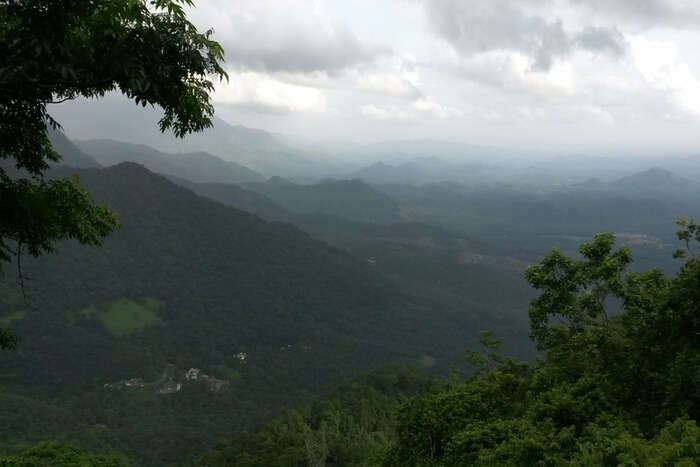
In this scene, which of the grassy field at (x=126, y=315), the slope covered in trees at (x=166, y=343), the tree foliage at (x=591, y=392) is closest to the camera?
the tree foliage at (x=591, y=392)

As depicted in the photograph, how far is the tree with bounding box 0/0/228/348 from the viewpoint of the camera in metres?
5.48

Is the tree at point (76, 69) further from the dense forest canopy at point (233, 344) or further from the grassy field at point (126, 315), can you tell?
the grassy field at point (126, 315)

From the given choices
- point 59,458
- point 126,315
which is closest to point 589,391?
point 59,458

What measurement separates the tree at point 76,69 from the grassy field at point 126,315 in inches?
6097

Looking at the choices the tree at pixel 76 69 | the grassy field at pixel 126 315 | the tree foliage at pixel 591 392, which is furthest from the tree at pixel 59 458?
the grassy field at pixel 126 315

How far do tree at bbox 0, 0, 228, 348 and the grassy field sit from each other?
155 meters

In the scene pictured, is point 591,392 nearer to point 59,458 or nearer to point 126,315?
point 59,458

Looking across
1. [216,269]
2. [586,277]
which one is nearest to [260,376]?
[216,269]

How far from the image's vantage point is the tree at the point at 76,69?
216 inches

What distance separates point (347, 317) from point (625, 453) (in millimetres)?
182083

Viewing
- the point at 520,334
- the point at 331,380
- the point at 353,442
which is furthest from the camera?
the point at 520,334

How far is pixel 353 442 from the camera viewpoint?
6241cm

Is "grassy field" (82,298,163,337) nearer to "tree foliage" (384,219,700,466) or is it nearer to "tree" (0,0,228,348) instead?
"tree foliage" (384,219,700,466)

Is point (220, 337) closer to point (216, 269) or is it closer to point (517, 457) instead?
point (216, 269)
